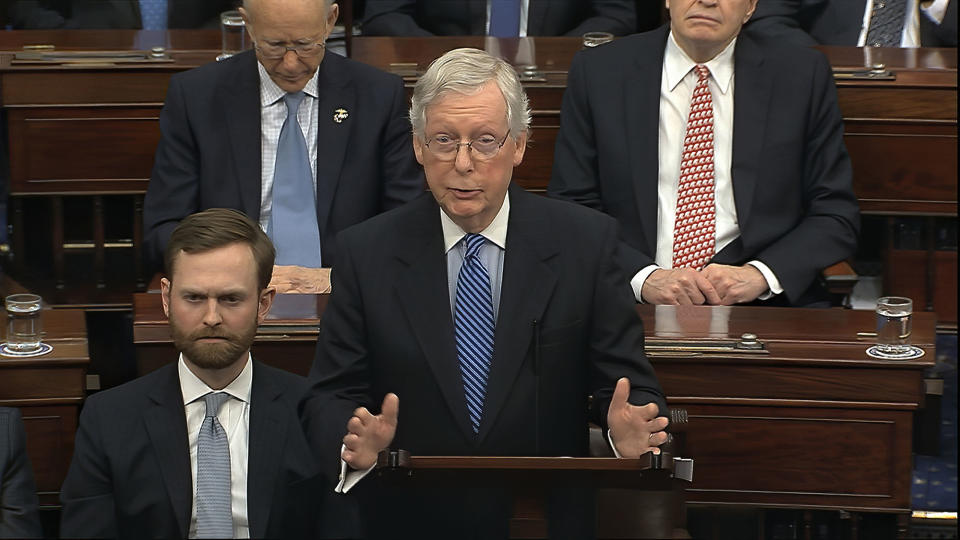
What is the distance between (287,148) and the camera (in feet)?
11.3

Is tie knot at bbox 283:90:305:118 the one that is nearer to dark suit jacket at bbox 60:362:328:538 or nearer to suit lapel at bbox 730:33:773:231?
suit lapel at bbox 730:33:773:231

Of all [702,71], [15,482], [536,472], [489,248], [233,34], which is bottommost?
[15,482]

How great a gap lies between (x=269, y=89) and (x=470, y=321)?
1.23 metres

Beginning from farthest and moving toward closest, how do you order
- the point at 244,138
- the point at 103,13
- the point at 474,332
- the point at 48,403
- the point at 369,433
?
the point at 103,13 < the point at 244,138 < the point at 48,403 < the point at 474,332 < the point at 369,433

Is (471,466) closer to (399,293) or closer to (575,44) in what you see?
Result: (399,293)

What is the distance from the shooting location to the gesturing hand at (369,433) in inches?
83.2

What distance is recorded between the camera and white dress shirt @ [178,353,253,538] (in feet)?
7.62

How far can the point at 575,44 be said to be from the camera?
4.10 meters

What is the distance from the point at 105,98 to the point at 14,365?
1199 millimetres

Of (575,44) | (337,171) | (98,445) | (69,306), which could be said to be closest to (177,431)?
(98,445)

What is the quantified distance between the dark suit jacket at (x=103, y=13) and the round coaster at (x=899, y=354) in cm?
230

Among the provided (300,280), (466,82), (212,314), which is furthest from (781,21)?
(212,314)

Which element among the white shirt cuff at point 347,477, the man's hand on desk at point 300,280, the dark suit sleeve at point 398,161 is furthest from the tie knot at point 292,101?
the white shirt cuff at point 347,477

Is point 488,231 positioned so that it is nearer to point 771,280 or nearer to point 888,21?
point 771,280
